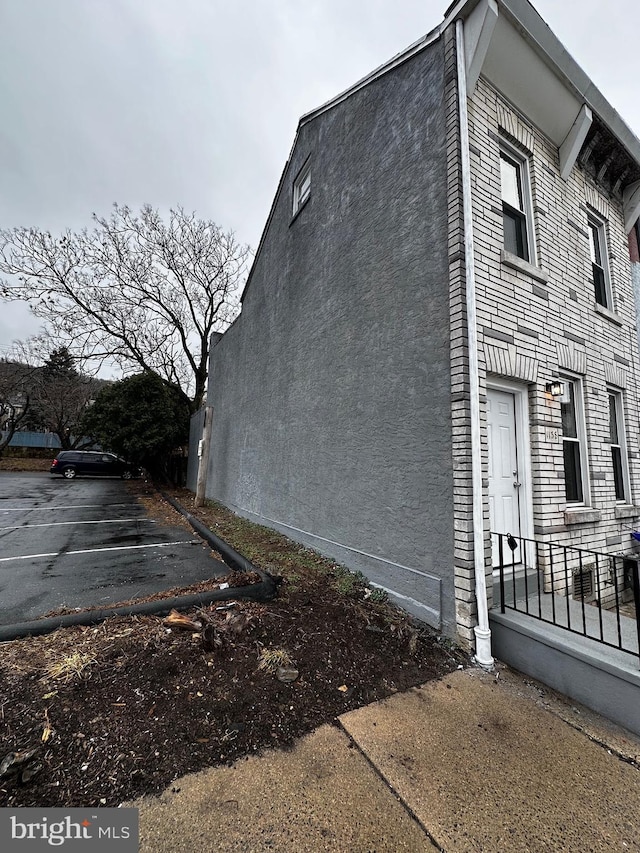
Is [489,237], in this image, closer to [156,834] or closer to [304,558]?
[304,558]

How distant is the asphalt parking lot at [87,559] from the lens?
396cm

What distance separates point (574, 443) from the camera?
15.2ft

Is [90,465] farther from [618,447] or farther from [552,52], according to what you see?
[552,52]

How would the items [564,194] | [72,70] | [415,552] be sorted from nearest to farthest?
[415,552] → [564,194] → [72,70]

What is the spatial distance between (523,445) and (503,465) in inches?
14.0

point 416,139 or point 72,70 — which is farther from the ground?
point 72,70

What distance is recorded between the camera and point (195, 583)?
14.3ft

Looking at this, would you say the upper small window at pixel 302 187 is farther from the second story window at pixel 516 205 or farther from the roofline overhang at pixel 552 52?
the second story window at pixel 516 205

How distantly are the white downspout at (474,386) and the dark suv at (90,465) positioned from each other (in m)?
20.9

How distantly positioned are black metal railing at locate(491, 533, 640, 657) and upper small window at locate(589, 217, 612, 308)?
3957 mm

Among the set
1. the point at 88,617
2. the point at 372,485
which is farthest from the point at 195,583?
the point at 372,485

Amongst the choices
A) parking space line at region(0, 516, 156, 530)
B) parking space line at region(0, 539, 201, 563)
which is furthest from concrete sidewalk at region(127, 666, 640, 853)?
parking space line at region(0, 516, 156, 530)

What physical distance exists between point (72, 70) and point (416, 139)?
821 centimetres

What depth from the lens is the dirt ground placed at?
1.83 meters
